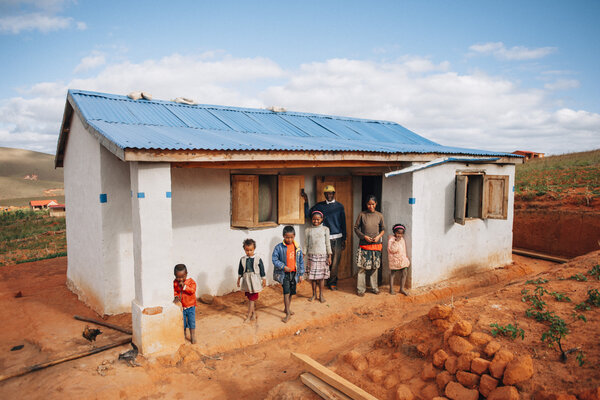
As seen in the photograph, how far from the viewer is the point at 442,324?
12.9ft

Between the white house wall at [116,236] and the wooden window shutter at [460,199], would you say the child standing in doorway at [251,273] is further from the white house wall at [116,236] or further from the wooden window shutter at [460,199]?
the wooden window shutter at [460,199]

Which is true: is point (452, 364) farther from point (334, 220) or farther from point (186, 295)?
point (334, 220)

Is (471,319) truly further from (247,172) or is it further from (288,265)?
(247,172)

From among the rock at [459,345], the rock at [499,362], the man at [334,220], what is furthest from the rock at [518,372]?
the man at [334,220]

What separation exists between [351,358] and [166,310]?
7.67ft

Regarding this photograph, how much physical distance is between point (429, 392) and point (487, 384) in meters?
0.50

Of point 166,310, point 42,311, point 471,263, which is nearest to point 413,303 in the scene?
point 471,263

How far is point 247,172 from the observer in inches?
274

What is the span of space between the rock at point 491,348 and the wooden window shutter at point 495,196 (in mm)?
5132

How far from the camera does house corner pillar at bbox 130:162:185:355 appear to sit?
4.43 m

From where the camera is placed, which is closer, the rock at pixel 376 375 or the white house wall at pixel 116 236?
the rock at pixel 376 375

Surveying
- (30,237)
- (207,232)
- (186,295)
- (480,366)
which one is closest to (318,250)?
(207,232)

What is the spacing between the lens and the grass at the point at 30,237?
11.7 meters

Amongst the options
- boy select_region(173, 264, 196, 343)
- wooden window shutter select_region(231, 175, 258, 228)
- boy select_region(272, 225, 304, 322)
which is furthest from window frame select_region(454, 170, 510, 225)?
boy select_region(173, 264, 196, 343)
